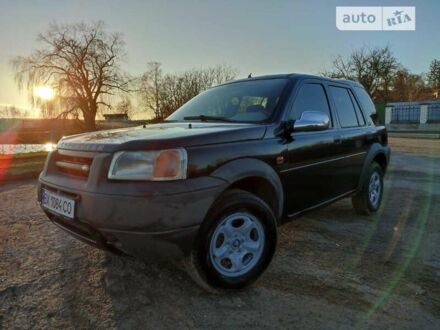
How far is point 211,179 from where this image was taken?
253cm

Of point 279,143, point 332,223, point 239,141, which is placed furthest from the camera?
point 332,223

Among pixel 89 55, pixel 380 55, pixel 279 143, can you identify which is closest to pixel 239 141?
pixel 279 143

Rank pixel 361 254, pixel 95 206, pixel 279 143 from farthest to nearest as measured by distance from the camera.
A: 1. pixel 361 254
2. pixel 279 143
3. pixel 95 206

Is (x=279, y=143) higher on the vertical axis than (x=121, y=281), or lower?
higher

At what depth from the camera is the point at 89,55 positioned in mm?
40375

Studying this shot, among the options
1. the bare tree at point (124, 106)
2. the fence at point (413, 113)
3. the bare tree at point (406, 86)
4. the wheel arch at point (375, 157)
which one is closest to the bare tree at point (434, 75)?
the bare tree at point (406, 86)

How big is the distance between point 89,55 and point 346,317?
4296 centimetres

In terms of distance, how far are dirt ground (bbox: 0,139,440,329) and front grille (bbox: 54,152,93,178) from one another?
3.03 feet

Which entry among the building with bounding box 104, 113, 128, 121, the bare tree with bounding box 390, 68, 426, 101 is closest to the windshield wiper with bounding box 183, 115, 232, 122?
the building with bounding box 104, 113, 128, 121

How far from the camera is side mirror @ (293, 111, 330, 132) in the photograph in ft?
10.6

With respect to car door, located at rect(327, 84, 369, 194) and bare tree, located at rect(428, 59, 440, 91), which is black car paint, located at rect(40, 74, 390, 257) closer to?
car door, located at rect(327, 84, 369, 194)

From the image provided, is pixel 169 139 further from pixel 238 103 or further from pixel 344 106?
pixel 344 106

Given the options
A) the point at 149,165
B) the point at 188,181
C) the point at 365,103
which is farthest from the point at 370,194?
the point at 149,165

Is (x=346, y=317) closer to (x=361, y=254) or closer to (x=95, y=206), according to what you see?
(x=361, y=254)
